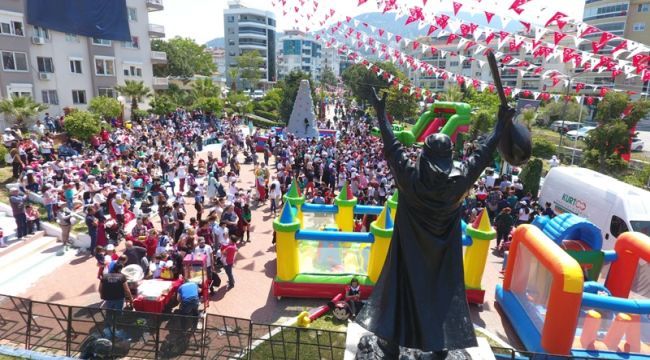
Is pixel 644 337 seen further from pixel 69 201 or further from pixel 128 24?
pixel 128 24

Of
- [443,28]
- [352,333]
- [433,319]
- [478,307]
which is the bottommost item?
[478,307]

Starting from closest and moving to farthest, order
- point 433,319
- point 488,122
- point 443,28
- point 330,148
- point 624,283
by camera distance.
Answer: point 433,319
point 624,283
point 443,28
point 330,148
point 488,122

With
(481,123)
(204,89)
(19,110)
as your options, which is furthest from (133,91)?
(481,123)

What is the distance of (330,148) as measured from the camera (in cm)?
2150

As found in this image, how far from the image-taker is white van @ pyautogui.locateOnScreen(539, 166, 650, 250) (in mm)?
11469

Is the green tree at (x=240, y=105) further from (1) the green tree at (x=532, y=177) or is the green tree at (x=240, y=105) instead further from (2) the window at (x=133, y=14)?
(1) the green tree at (x=532, y=177)

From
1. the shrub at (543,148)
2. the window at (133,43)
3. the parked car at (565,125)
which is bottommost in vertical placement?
the shrub at (543,148)

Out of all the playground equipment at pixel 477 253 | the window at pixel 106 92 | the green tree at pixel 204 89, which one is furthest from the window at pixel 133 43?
the playground equipment at pixel 477 253

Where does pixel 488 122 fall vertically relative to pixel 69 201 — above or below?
above

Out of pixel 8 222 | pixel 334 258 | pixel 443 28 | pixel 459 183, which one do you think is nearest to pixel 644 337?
pixel 334 258

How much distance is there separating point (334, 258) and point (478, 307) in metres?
3.55

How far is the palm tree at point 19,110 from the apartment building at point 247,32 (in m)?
65.4

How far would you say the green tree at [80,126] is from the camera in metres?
19.7

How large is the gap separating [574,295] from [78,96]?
35.5m
